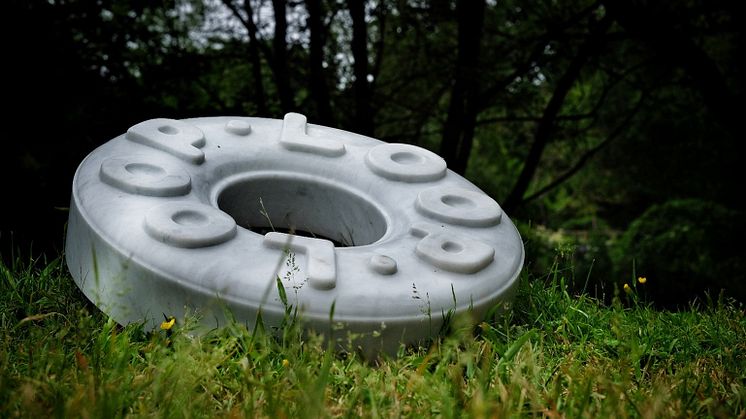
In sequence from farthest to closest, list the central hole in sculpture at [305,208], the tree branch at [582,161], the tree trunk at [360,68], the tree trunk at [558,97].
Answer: the tree branch at [582,161], the tree trunk at [558,97], the tree trunk at [360,68], the central hole in sculpture at [305,208]

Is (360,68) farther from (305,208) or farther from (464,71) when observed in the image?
(305,208)

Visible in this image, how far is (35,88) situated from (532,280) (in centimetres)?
272

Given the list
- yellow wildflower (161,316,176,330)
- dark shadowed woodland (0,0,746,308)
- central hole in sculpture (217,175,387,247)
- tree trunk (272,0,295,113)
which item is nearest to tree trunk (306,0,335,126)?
dark shadowed woodland (0,0,746,308)

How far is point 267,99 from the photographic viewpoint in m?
5.98

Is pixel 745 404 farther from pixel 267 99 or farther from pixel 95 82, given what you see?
pixel 267 99

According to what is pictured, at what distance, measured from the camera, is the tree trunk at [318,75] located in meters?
5.47

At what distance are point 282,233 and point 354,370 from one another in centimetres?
72

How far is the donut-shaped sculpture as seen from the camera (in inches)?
92.7

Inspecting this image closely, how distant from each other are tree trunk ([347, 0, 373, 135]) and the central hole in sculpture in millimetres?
2269

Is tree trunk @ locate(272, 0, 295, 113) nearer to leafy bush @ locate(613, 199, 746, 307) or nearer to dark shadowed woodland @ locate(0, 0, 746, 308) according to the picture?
dark shadowed woodland @ locate(0, 0, 746, 308)

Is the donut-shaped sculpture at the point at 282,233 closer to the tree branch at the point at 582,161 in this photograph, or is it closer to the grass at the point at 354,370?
the grass at the point at 354,370

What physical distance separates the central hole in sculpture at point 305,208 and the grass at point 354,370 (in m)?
0.76

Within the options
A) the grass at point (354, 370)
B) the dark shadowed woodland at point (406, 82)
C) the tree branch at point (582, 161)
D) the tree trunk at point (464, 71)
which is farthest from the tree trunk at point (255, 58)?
the grass at point (354, 370)

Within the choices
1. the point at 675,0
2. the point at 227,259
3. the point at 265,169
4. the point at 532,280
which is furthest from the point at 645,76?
the point at 227,259
